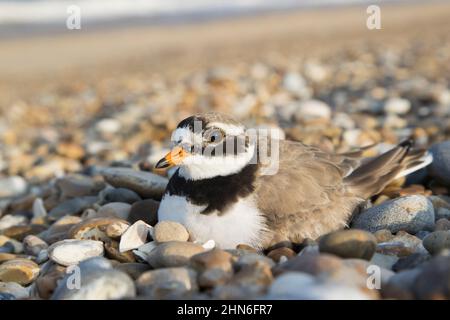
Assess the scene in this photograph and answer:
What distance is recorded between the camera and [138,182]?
5.76m

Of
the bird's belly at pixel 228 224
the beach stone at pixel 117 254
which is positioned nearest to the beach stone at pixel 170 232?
the bird's belly at pixel 228 224

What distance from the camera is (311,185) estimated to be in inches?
195

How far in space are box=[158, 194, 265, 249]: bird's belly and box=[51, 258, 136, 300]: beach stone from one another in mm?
958

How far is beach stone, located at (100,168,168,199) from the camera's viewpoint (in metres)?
5.73

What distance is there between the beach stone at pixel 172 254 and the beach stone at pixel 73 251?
1.90ft

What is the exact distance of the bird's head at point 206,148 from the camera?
15.1 ft

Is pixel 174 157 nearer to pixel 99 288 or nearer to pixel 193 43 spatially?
pixel 99 288

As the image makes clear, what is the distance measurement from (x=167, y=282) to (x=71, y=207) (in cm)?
271

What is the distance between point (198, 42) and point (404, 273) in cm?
1502

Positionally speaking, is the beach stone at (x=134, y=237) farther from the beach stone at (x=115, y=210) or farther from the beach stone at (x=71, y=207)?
the beach stone at (x=71, y=207)

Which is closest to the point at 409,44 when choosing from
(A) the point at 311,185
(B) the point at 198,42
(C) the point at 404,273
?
(B) the point at 198,42

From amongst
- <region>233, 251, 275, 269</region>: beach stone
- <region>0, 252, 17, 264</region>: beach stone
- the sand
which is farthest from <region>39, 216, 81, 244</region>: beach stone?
the sand

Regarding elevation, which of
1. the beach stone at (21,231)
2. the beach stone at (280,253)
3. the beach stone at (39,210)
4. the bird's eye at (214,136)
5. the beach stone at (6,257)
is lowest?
the beach stone at (6,257)

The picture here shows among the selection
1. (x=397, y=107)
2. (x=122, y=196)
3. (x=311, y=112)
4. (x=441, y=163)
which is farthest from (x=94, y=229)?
(x=397, y=107)
